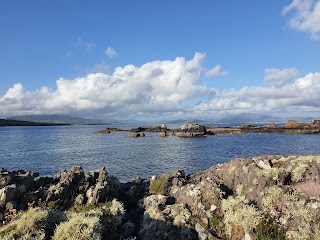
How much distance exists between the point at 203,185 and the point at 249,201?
3253 mm

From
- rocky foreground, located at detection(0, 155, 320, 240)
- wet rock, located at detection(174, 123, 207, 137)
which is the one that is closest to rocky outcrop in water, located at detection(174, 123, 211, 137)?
wet rock, located at detection(174, 123, 207, 137)

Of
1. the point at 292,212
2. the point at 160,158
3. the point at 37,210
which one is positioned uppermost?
the point at 37,210

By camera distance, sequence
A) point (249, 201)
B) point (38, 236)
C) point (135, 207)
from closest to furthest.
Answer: point (38, 236)
point (249, 201)
point (135, 207)

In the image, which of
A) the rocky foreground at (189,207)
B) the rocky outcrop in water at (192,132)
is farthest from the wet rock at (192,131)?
the rocky foreground at (189,207)

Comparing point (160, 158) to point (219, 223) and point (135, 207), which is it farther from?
point (219, 223)

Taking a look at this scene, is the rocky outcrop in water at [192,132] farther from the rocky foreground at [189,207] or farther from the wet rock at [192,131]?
the rocky foreground at [189,207]

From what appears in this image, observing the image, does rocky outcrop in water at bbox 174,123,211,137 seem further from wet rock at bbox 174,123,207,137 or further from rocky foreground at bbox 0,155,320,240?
rocky foreground at bbox 0,155,320,240

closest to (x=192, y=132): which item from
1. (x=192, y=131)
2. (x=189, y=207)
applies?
(x=192, y=131)

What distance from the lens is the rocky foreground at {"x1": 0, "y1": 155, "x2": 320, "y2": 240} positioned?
12562mm

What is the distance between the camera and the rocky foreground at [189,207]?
12.6 metres

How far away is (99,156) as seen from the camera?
75.6 metres

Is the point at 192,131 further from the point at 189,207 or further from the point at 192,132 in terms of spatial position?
the point at 189,207

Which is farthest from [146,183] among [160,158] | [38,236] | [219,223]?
[160,158]

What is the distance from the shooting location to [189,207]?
1811 centimetres
